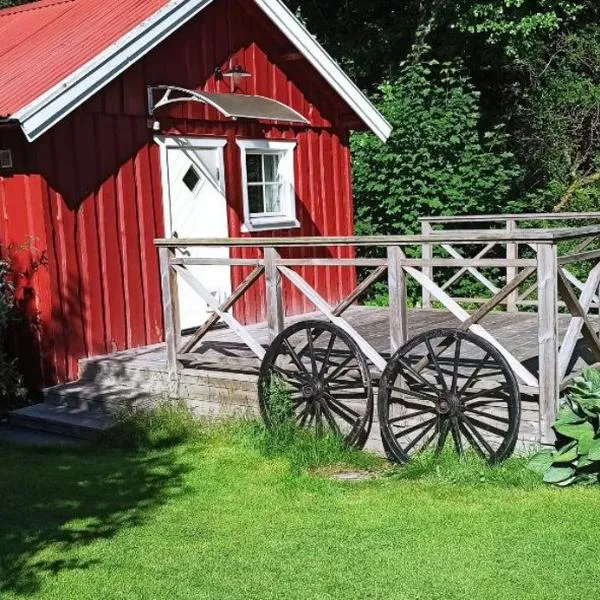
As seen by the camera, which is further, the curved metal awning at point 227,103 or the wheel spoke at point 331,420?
the curved metal awning at point 227,103

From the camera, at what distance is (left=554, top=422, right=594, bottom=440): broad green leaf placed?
17.4 ft

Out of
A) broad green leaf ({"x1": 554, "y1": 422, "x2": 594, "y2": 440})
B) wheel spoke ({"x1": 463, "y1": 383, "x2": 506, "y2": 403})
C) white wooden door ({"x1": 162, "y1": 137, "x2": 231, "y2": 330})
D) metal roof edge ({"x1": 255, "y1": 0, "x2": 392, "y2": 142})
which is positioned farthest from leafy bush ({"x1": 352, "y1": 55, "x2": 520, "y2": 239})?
broad green leaf ({"x1": 554, "y1": 422, "x2": 594, "y2": 440})

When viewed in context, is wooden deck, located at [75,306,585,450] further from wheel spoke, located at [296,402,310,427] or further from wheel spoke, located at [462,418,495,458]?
wheel spoke, located at [296,402,310,427]

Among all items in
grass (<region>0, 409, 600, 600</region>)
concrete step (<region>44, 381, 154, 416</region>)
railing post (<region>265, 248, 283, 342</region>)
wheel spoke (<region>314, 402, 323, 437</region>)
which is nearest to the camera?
grass (<region>0, 409, 600, 600</region>)

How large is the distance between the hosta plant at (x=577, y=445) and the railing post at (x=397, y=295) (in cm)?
129

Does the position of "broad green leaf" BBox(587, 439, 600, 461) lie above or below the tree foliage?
below

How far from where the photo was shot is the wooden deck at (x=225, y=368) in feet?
23.5

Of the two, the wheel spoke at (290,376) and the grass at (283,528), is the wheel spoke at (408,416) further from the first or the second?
the wheel spoke at (290,376)

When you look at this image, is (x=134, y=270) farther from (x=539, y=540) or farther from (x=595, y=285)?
(x=539, y=540)

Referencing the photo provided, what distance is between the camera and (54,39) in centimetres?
916

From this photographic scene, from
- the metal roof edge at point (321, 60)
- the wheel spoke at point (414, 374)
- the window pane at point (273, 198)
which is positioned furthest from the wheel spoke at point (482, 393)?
the metal roof edge at point (321, 60)

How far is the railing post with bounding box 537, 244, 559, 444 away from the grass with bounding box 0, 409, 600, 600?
0.42 meters

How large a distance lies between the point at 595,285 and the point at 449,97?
9.53m

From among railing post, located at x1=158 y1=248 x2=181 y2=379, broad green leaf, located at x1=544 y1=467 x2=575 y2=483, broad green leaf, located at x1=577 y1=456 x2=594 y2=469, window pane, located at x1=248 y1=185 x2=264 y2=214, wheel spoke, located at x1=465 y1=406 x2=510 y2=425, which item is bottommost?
broad green leaf, located at x1=544 y1=467 x2=575 y2=483
